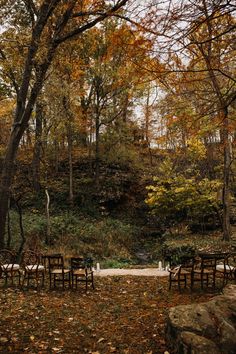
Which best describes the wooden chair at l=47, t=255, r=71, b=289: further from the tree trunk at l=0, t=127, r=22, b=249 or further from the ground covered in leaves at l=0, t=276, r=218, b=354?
the tree trunk at l=0, t=127, r=22, b=249

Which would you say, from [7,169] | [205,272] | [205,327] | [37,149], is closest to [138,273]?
[205,272]

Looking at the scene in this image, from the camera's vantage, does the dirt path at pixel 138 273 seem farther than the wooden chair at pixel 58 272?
Yes

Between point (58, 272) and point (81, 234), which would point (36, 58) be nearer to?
point (58, 272)

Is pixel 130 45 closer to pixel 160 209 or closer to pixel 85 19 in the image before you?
pixel 85 19

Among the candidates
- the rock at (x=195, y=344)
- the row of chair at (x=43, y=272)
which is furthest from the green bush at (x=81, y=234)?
the rock at (x=195, y=344)

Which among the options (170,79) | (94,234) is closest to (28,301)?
(170,79)

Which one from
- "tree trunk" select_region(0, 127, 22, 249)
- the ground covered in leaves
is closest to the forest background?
"tree trunk" select_region(0, 127, 22, 249)

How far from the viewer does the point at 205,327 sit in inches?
159

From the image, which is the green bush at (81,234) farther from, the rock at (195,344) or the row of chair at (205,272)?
Result: the rock at (195,344)

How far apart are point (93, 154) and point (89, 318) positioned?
58.4 feet

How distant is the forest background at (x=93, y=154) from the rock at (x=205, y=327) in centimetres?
408

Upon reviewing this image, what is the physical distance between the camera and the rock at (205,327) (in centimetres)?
371

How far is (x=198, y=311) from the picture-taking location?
173 inches

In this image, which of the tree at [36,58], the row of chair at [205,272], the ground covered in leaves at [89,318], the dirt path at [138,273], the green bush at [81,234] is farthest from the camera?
the green bush at [81,234]
